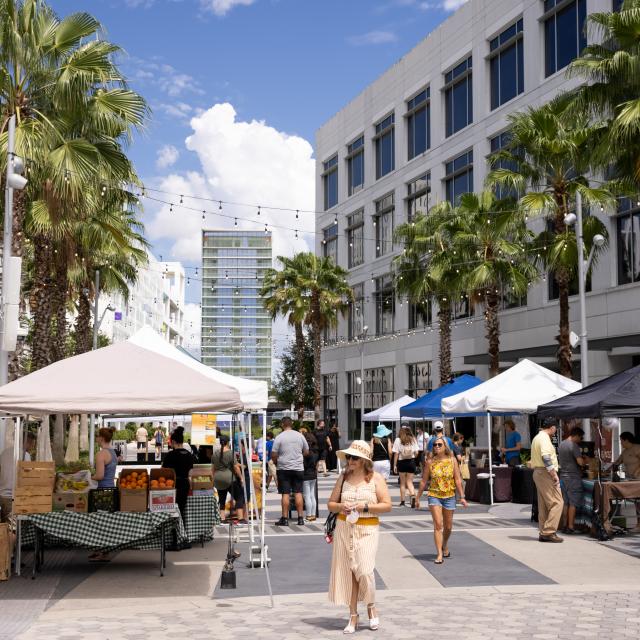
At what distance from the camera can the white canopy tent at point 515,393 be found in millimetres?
20891

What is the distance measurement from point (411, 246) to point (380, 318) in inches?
672

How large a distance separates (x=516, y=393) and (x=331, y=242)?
41.5 metres

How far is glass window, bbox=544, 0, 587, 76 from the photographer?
3344cm

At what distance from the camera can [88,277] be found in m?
37.2

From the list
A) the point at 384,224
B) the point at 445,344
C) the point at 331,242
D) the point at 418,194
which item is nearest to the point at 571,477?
the point at 445,344

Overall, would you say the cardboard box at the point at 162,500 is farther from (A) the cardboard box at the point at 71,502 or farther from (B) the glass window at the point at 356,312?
(B) the glass window at the point at 356,312

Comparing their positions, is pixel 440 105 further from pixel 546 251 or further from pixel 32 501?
pixel 32 501

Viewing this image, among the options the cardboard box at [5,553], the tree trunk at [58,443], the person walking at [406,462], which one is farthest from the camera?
the tree trunk at [58,443]

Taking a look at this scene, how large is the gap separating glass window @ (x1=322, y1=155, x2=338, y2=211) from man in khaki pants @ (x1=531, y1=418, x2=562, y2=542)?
1853 inches

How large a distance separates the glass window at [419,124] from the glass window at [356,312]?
31.9 feet

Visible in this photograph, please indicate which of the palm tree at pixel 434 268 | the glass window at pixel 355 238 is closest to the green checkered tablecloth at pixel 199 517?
the palm tree at pixel 434 268

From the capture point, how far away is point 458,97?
44062 millimetres

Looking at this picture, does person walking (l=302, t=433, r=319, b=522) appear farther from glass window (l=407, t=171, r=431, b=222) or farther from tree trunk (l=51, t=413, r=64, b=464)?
glass window (l=407, t=171, r=431, b=222)

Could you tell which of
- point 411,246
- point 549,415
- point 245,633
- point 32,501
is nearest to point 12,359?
point 32,501
